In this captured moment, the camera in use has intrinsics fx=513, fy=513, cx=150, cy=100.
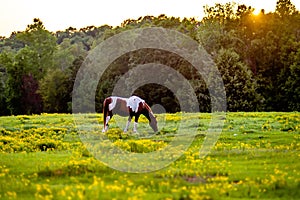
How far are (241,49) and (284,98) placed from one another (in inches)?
430

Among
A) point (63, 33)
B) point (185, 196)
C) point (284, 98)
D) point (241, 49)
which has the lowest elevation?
point (185, 196)

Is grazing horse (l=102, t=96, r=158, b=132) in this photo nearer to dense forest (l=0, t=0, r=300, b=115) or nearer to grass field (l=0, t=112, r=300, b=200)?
grass field (l=0, t=112, r=300, b=200)

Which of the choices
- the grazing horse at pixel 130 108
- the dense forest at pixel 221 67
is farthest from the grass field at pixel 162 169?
the dense forest at pixel 221 67

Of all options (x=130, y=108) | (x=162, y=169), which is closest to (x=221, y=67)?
(x=130, y=108)

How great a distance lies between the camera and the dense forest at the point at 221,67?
7025 cm

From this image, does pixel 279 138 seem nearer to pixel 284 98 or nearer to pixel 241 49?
pixel 284 98

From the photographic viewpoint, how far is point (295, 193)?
49.8 ft

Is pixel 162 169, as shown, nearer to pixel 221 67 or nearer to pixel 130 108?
pixel 130 108

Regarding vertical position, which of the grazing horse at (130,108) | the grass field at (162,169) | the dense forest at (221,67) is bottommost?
the grass field at (162,169)

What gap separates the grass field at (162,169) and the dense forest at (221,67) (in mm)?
36442

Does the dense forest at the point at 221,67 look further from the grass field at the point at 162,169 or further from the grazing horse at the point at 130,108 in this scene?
the grass field at the point at 162,169

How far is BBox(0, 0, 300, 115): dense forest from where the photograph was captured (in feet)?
230

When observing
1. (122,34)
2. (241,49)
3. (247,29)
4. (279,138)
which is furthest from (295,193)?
(122,34)

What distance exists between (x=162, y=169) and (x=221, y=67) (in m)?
52.2
